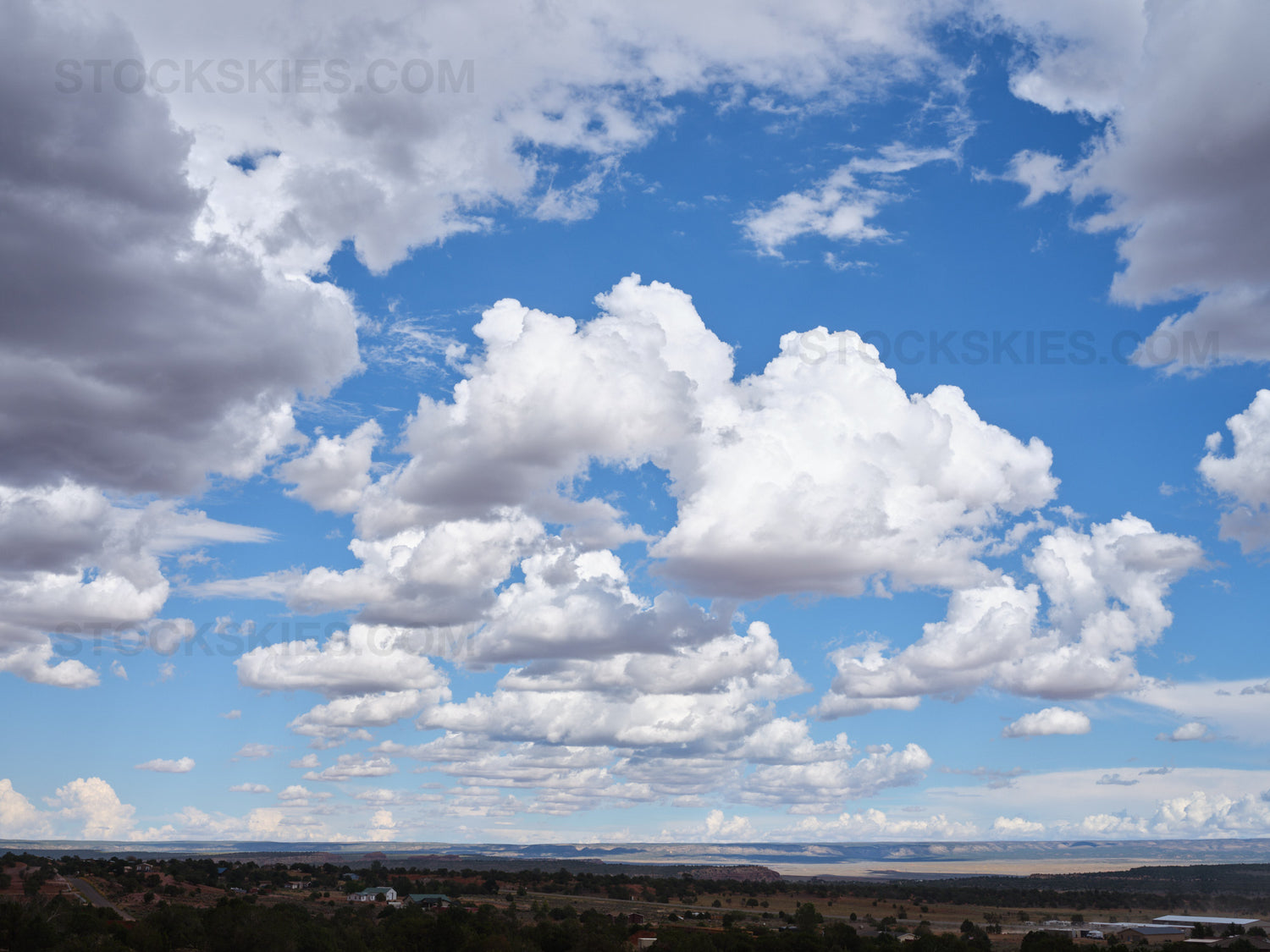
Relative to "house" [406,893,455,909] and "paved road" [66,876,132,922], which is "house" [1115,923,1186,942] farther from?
"paved road" [66,876,132,922]

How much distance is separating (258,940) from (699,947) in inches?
1386

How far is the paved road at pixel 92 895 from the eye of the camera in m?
137

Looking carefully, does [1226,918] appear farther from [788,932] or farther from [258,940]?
[258,940]

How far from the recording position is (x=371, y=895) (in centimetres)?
17962

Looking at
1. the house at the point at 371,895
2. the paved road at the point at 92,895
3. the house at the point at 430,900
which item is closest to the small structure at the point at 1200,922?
the house at the point at 430,900

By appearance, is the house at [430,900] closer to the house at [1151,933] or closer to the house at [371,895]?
the house at [371,895]

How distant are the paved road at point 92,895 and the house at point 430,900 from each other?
41288 millimetres

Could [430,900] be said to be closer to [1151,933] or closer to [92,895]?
[92,895]

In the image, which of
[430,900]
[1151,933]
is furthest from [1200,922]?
[430,900]

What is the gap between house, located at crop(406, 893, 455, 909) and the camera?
553 feet

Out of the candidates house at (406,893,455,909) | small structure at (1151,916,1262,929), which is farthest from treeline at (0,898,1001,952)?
small structure at (1151,916,1262,929)

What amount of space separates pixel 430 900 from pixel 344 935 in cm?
8711

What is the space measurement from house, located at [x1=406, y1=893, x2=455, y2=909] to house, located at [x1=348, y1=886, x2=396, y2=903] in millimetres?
3064

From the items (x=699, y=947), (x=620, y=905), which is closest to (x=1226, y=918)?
(x=620, y=905)
